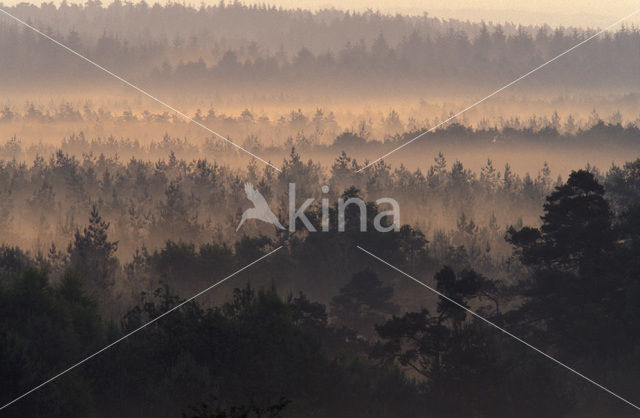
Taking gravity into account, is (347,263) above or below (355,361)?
below

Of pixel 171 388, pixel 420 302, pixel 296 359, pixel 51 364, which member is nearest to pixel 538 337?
pixel 296 359

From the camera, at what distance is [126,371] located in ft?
226

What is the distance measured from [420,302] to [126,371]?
3547 inches

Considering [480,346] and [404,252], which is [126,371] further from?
[404,252]

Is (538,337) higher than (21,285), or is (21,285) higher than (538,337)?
(21,285)

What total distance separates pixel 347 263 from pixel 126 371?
93.8 metres

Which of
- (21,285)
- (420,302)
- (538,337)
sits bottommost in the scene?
(420,302)

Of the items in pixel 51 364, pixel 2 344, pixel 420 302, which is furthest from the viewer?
pixel 420 302

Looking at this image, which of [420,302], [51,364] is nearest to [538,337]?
[51,364]

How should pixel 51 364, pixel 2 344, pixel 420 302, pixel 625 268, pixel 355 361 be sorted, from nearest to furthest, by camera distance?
pixel 2 344 → pixel 51 364 → pixel 355 361 → pixel 625 268 → pixel 420 302

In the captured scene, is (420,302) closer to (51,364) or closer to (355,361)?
(355,361)

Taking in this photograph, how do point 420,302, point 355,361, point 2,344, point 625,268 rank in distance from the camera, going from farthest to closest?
point 420,302 < point 625,268 < point 355,361 < point 2,344

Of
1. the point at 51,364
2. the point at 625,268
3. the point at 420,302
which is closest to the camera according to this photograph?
the point at 51,364

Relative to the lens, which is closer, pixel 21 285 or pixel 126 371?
pixel 126 371
